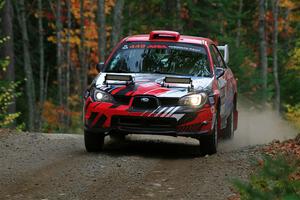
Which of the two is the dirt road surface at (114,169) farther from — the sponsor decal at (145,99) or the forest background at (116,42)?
the forest background at (116,42)

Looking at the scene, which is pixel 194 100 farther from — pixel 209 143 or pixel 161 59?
pixel 161 59

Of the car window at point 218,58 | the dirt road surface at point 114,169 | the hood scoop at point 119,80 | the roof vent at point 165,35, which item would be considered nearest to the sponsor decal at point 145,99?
the hood scoop at point 119,80

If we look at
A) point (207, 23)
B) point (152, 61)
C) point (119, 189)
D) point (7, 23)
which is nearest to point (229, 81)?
point (152, 61)

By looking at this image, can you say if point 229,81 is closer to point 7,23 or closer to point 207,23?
point 7,23

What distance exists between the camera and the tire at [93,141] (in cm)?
1194

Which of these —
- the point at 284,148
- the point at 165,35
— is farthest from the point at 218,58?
the point at 284,148

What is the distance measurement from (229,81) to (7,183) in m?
6.62

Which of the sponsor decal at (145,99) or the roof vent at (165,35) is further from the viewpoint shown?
the roof vent at (165,35)

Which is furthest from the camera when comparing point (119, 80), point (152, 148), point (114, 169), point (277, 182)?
point (152, 148)

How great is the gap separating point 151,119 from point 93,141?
1125 mm

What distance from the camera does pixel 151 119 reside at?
1142cm

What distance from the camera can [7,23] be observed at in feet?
95.7

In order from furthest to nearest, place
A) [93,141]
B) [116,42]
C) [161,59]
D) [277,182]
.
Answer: [116,42]
[161,59]
[93,141]
[277,182]

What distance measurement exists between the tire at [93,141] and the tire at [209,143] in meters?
1.53
